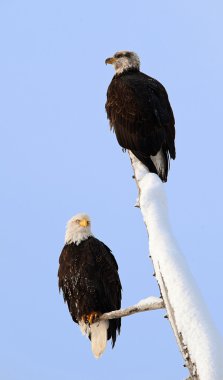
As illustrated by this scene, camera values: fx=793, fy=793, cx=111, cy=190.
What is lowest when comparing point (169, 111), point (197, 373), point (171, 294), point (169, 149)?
point (197, 373)

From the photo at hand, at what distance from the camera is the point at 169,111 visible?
24.5 ft

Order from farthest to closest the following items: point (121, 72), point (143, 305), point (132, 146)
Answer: point (121, 72) → point (132, 146) → point (143, 305)

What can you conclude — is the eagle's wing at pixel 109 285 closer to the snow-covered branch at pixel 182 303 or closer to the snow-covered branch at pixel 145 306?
the snow-covered branch at pixel 145 306

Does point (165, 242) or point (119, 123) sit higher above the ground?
point (119, 123)

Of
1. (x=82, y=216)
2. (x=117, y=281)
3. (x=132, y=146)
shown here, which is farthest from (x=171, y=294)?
(x=82, y=216)

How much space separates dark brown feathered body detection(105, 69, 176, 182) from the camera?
6.81 meters

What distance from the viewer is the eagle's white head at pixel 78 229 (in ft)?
26.0

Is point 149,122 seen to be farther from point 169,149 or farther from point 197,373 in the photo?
point 197,373

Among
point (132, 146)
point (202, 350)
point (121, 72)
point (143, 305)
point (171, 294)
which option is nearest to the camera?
point (202, 350)

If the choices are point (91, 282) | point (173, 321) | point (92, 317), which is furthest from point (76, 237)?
point (173, 321)

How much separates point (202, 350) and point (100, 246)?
3.98m

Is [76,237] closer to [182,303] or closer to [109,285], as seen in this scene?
[109,285]

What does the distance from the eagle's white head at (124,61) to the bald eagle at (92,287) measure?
1.83 meters

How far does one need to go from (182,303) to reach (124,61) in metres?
4.63
